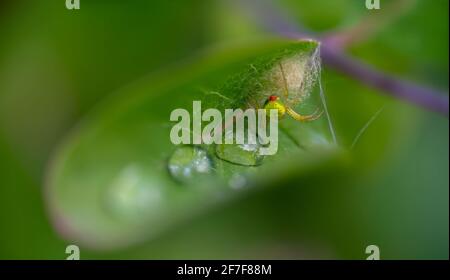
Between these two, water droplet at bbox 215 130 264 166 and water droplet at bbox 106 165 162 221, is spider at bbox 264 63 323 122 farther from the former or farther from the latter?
water droplet at bbox 106 165 162 221

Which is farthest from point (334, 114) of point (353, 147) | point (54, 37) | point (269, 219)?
point (54, 37)

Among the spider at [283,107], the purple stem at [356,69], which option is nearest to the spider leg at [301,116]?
the spider at [283,107]

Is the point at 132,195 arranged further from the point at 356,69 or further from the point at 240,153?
the point at 356,69

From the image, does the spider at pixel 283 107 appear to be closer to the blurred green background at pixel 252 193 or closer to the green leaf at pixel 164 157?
the green leaf at pixel 164 157

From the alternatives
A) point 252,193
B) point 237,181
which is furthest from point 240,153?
point 252,193

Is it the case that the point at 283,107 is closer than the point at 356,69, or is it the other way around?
the point at 283,107

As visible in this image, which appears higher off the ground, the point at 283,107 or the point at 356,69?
the point at 356,69
